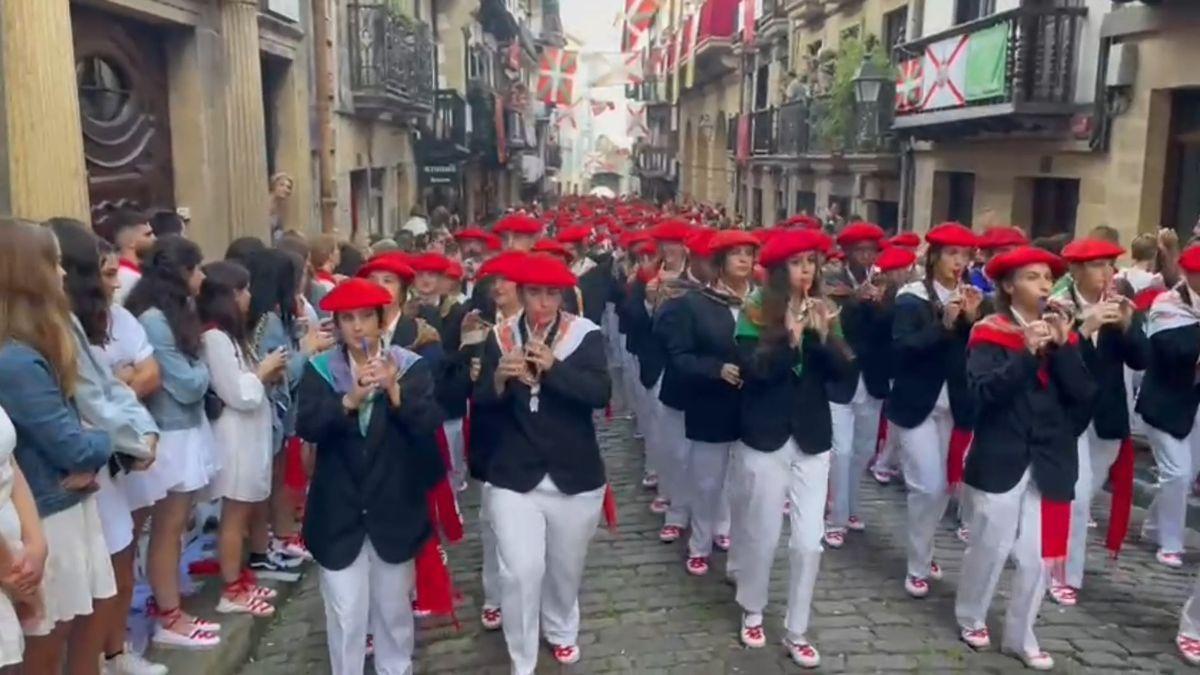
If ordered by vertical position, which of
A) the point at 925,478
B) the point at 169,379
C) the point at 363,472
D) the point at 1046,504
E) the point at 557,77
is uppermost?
the point at 557,77

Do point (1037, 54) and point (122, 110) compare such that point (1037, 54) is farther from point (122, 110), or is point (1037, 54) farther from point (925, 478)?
point (122, 110)

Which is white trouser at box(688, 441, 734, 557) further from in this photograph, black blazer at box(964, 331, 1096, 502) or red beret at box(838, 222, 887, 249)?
red beret at box(838, 222, 887, 249)

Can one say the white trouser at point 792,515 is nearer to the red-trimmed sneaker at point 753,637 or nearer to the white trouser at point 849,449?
the red-trimmed sneaker at point 753,637

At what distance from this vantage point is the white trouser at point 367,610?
4.60 meters

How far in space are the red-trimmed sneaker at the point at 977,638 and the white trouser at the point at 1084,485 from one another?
31.4 inches

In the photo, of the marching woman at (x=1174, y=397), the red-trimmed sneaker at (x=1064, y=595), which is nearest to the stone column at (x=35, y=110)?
the red-trimmed sneaker at (x=1064, y=595)

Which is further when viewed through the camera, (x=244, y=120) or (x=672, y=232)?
(x=244, y=120)

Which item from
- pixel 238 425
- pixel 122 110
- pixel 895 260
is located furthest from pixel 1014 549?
pixel 122 110

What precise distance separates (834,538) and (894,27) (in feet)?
52.6

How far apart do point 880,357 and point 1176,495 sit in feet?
6.31

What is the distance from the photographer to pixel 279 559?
642 cm

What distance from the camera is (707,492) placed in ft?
21.4

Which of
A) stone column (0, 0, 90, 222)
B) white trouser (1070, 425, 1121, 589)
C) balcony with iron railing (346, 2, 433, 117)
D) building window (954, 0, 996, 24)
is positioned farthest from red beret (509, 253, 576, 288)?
building window (954, 0, 996, 24)

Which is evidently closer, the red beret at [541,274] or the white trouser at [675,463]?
the red beret at [541,274]
